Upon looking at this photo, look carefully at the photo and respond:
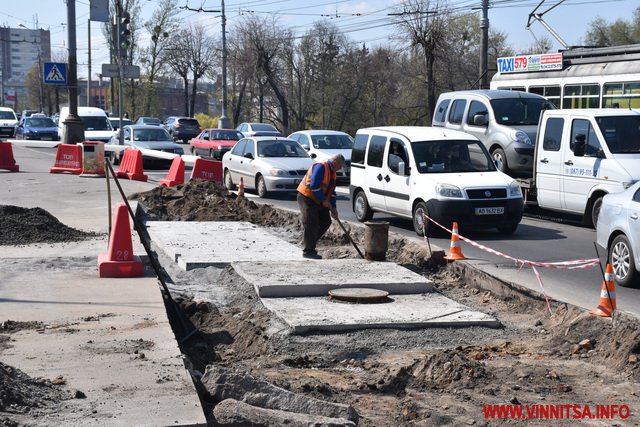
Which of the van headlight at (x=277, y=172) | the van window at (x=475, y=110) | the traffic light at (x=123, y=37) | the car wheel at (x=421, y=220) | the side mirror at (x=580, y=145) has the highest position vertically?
the traffic light at (x=123, y=37)

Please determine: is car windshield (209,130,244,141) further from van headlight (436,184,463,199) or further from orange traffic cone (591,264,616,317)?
orange traffic cone (591,264,616,317)

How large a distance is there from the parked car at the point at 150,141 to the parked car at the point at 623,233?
887 inches

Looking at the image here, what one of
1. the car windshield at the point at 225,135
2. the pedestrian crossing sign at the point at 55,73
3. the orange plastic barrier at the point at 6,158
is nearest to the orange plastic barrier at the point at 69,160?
the orange plastic barrier at the point at 6,158

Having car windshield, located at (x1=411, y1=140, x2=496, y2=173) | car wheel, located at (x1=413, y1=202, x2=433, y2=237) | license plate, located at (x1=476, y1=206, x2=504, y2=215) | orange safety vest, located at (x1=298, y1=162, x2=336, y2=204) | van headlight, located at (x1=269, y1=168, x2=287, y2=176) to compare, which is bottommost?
car wheel, located at (x1=413, y1=202, x2=433, y2=237)

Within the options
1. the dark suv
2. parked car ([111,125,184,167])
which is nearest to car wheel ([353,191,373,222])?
parked car ([111,125,184,167])

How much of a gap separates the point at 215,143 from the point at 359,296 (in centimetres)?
2529

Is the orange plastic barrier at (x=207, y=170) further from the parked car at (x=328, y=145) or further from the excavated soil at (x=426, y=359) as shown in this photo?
the excavated soil at (x=426, y=359)

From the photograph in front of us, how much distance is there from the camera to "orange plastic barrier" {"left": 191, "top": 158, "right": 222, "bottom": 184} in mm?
24875

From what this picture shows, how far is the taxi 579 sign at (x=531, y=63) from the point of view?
22531 millimetres

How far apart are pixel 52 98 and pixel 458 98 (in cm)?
10974

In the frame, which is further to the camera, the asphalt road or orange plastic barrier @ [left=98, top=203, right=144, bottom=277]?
orange plastic barrier @ [left=98, top=203, right=144, bottom=277]

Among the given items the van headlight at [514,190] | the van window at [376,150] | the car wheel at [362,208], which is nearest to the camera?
the van headlight at [514,190]

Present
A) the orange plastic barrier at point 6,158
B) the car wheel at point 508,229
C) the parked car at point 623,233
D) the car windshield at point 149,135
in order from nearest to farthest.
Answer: the parked car at point 623,233, the car wheel at point 508,229, the orange plastic barrier at point 6,158, the car windshield at point 149,135

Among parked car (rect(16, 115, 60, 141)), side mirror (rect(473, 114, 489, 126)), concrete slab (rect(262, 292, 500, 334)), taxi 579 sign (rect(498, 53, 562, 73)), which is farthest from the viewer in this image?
parked car (rect(16, 115, 60, 141))
